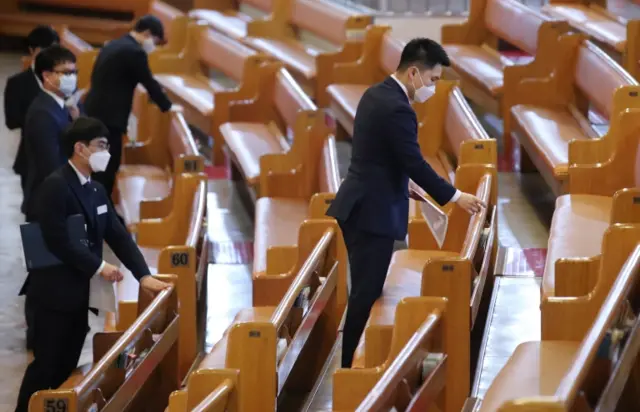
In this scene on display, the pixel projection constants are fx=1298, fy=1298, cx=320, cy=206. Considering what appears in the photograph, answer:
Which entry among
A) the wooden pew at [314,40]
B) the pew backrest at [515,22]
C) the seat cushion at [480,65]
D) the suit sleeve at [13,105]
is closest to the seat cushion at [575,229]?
the seat cushion at [480,65]

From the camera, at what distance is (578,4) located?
9375mm

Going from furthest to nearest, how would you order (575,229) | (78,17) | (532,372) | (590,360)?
(78,17) → (575,229) → (532,372) → (590,360)

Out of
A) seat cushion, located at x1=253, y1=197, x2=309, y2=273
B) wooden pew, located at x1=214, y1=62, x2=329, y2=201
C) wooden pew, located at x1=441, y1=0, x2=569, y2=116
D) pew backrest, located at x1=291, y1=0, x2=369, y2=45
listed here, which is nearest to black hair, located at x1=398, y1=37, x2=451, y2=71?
seat cushion, located at x1=253, y1=197, x2=309, y2=273

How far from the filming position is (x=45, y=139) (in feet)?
18.7

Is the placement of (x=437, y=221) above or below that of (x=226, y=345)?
above

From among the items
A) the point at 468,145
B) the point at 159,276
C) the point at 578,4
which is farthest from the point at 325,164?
the point at 578,4

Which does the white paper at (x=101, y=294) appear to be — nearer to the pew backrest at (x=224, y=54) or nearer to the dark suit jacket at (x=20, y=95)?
the dark suit jacket at (x=20, y=95)

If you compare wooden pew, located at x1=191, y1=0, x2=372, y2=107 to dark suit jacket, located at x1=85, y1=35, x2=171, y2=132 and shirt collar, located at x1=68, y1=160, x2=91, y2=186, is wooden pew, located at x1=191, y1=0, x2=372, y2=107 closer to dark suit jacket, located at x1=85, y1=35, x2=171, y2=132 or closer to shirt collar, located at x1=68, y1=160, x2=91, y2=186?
dark suit jacket, located at x1=85, y1=35, x2=171, y2=132

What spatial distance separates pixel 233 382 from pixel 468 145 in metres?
2.13

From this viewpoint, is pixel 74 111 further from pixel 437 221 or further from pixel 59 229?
pixel 437 221

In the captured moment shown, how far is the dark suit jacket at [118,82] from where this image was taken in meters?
7.08

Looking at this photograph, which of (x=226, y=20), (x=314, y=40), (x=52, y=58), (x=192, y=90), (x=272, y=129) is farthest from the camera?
(x=226, y=20)

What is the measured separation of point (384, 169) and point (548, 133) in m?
2.22

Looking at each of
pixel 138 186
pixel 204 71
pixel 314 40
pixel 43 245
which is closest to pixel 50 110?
pixel 43 245
